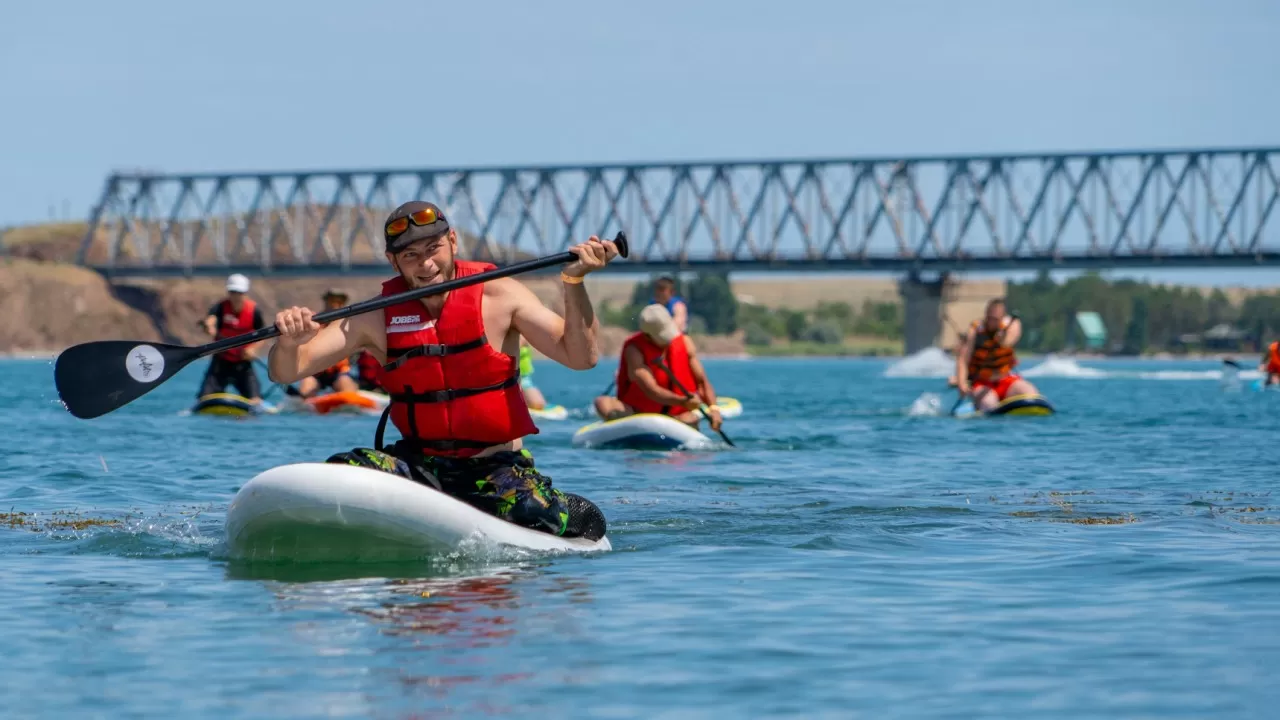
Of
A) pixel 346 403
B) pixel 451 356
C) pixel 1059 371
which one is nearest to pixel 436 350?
pixel 451 356

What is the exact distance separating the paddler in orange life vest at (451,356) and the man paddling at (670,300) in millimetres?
8444

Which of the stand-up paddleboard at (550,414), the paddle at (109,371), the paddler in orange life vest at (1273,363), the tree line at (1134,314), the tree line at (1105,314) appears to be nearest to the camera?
the paddle at (109,371)

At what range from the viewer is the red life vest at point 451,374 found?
8.62m

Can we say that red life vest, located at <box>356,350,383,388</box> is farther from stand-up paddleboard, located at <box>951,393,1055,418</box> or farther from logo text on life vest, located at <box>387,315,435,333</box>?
logo text on life vest, located at <box>387,315,435,333</box>

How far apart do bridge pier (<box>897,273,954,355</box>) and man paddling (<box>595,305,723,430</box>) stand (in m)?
83.1

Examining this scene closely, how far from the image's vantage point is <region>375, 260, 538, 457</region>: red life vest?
28.3 feet

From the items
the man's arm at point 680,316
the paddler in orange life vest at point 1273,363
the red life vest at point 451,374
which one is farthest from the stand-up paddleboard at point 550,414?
the paddler in orange life vest at point 1273,363

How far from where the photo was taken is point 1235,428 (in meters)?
23.5

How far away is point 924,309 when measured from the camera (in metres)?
100

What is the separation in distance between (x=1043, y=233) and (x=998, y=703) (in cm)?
9391

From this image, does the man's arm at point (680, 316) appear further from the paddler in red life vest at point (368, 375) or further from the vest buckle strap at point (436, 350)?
the vest buckle strap at point (436, 350)

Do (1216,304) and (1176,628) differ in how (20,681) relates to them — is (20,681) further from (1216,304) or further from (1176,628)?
(1216,304)

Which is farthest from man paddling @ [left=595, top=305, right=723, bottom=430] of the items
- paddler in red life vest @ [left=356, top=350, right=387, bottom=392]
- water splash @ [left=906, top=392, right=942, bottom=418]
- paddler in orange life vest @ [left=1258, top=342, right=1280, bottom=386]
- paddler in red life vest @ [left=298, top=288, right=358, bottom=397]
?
paddler in orange life vest @ [left=1258, top=342, right=1280, bottom=386]

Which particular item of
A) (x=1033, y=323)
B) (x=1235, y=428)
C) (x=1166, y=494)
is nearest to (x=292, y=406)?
(x=1235, y=428)
